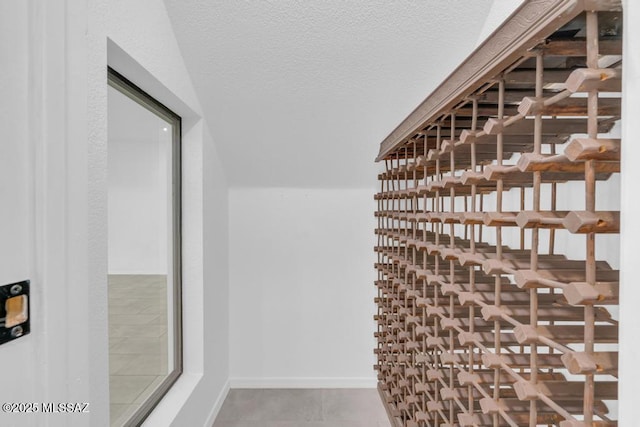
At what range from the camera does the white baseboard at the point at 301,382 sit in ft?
9.04

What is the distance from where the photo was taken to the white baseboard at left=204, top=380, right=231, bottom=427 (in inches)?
87.8

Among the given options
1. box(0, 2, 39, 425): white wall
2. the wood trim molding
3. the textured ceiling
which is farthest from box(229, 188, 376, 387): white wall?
box(0, 2, 39, 425): white wall

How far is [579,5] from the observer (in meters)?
0.55

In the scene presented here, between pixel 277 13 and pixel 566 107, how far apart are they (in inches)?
52.3

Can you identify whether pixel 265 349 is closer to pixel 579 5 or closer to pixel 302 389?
pixel 302 389

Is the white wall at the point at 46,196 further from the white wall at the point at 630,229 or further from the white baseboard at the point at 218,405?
the white baseboard at the point at 218,405

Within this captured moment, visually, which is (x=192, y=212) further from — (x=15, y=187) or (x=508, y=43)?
(x=508, y=43)

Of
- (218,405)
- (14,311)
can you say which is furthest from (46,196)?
(218,405)

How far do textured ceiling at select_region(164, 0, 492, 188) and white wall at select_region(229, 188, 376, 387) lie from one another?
39 centimetres

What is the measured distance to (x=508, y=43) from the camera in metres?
0.74

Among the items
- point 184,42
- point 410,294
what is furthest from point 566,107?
point 184,42

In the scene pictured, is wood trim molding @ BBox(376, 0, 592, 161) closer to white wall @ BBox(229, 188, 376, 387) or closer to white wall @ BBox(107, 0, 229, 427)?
white wall @ BBox(107, 0, 229, 427)

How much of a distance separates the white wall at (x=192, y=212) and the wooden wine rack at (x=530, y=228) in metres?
1.00

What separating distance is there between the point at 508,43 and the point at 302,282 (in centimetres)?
230
